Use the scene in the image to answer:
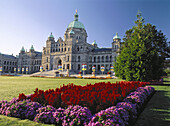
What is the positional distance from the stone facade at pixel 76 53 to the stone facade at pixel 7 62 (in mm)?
39757

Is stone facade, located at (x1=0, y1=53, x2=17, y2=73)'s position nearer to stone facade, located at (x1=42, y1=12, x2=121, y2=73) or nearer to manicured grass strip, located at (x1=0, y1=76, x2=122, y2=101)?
stone facade, located at (x1=42, y1=12, x2=121, y2=73)

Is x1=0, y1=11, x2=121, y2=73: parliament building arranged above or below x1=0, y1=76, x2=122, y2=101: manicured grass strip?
above

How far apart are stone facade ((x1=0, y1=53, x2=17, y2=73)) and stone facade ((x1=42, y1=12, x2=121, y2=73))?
39757 millimetres

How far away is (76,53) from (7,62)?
5807 cm

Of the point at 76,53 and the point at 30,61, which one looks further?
the point at 30,61

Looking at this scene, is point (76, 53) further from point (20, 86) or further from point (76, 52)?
point (20, 86)

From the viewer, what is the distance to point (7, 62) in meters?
88.9

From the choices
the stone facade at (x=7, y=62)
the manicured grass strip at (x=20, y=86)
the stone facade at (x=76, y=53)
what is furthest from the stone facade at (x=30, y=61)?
the manicured grass strip at (x=20, y=86)

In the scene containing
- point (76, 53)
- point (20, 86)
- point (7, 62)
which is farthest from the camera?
point (7, 62)

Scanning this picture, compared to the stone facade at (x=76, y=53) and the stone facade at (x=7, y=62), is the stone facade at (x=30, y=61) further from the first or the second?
the stone facade at (x=76, y=53)

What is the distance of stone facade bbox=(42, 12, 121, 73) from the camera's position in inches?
2236

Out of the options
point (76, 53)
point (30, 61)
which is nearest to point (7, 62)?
point (30, 61)

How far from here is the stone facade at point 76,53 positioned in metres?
56.8

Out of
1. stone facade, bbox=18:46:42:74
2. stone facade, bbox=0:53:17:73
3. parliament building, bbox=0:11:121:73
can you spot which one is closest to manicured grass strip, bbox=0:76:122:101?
parliament building, bbox=0:11:121:73
